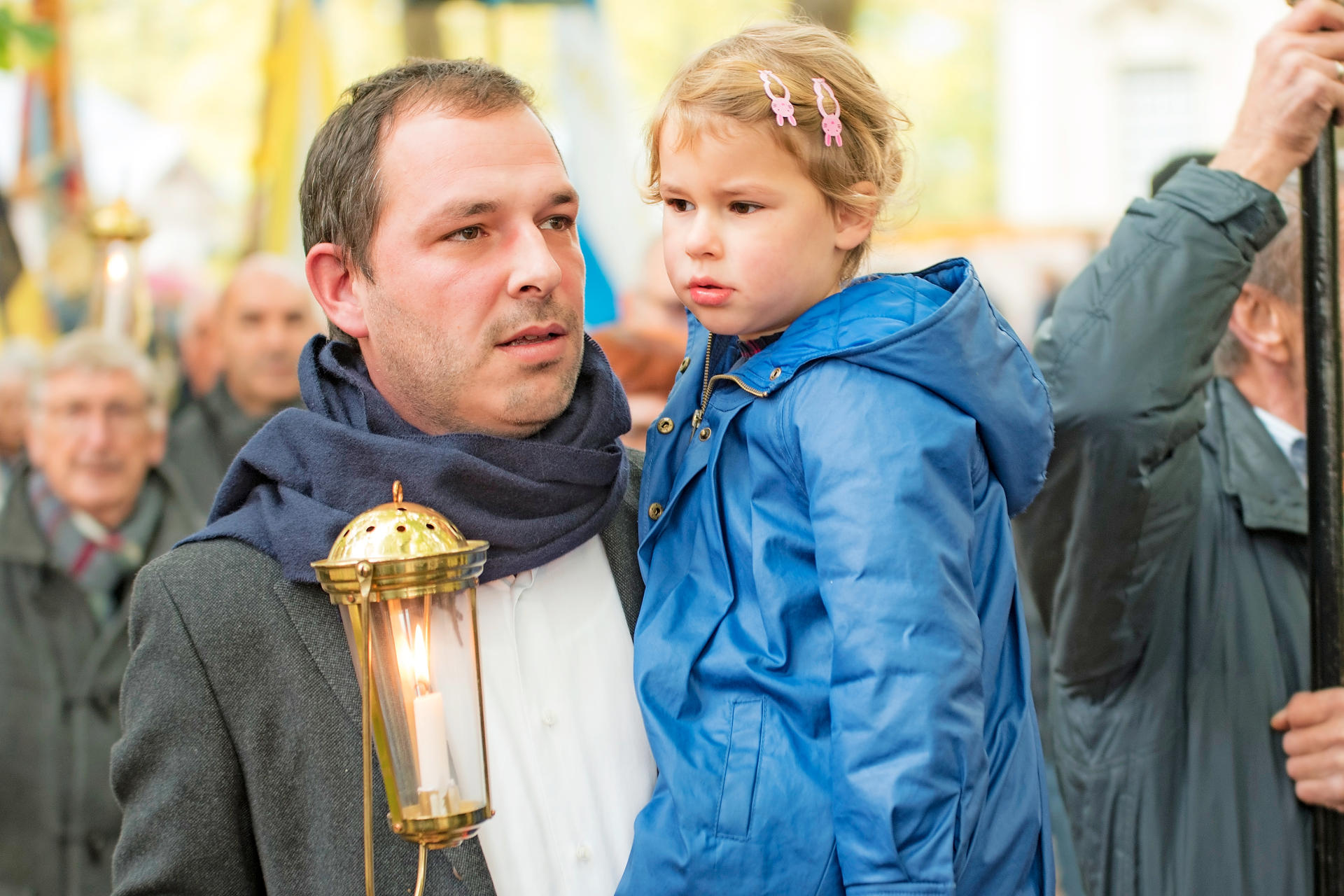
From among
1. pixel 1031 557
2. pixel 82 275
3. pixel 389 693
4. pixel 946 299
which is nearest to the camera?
pixel 389 693

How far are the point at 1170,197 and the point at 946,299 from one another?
0.76 m

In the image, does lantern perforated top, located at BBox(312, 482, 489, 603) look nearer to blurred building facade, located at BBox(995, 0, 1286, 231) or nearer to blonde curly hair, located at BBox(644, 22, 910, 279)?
blonde curly hair, located at BBox(644, 22, 910, 279)

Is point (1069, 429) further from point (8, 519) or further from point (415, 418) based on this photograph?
point (8, 519)

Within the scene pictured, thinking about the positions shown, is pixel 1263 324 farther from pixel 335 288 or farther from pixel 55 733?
pixel 55 733

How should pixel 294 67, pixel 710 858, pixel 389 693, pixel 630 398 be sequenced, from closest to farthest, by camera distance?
1. pixel 389 693
2. pixel 710 858
3. pixel 630 398
4. pixel 294 67

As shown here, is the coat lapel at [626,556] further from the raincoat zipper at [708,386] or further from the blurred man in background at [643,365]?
the blurred man in background at [643,365]

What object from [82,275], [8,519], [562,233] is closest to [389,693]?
[562,233]

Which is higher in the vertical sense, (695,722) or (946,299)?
(946,299)

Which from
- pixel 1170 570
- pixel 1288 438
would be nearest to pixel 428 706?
pixel 1170 570

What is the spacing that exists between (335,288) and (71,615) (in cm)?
312

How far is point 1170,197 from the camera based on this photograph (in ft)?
9.03

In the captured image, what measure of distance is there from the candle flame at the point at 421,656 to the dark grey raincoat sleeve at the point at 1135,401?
1.49 meters

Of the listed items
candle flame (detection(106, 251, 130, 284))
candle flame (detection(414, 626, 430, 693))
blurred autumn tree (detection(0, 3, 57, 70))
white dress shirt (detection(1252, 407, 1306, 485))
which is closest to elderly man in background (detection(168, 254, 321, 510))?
candle flame (detection(106, 251, 130, 284))

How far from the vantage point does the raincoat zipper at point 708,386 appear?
7.30ft
